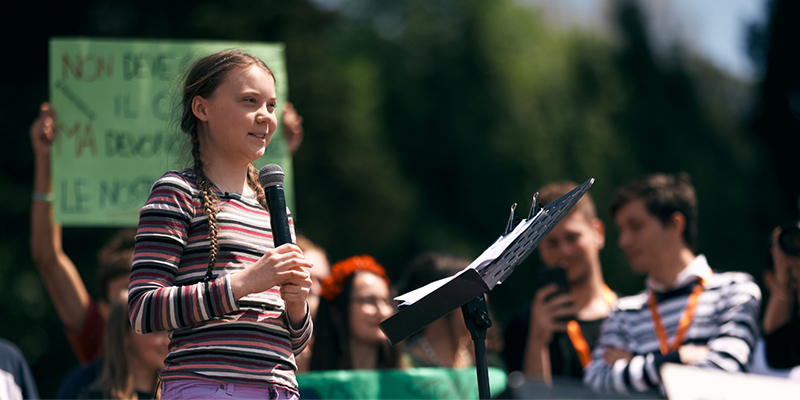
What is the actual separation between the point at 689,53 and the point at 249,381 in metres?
23.8

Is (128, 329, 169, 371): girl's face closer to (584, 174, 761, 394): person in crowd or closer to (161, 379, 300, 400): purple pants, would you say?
(161, 379, 300, 400): purple pants

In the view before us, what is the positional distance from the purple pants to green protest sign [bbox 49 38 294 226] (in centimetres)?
228

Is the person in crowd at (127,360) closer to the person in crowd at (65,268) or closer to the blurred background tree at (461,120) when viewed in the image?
the person in crowd at (65,268)

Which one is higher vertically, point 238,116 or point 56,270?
point 238,116

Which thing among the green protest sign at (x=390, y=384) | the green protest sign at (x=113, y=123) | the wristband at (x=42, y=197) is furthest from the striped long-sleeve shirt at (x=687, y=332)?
the wristband at (x=42, y=197)

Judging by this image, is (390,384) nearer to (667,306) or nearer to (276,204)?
(667,306)

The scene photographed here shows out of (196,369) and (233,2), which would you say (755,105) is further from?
(196,369)

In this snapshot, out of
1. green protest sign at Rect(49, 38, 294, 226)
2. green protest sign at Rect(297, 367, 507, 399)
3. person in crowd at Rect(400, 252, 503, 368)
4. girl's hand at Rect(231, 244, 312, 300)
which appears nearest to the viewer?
girl's hand at Rect(231, 244, 312, 300)

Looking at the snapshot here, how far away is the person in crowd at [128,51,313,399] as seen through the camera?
197cm

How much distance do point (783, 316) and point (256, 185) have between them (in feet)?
8.31

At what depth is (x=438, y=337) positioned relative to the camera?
4.72 m

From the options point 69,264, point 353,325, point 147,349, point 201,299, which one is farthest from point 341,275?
point 201,299

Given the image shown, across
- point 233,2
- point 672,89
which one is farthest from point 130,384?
point 672,89

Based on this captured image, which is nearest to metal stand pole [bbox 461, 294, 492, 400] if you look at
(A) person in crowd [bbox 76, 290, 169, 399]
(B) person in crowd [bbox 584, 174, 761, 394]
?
(B) person in crowd [bbox 584, 174, 761, 394]
